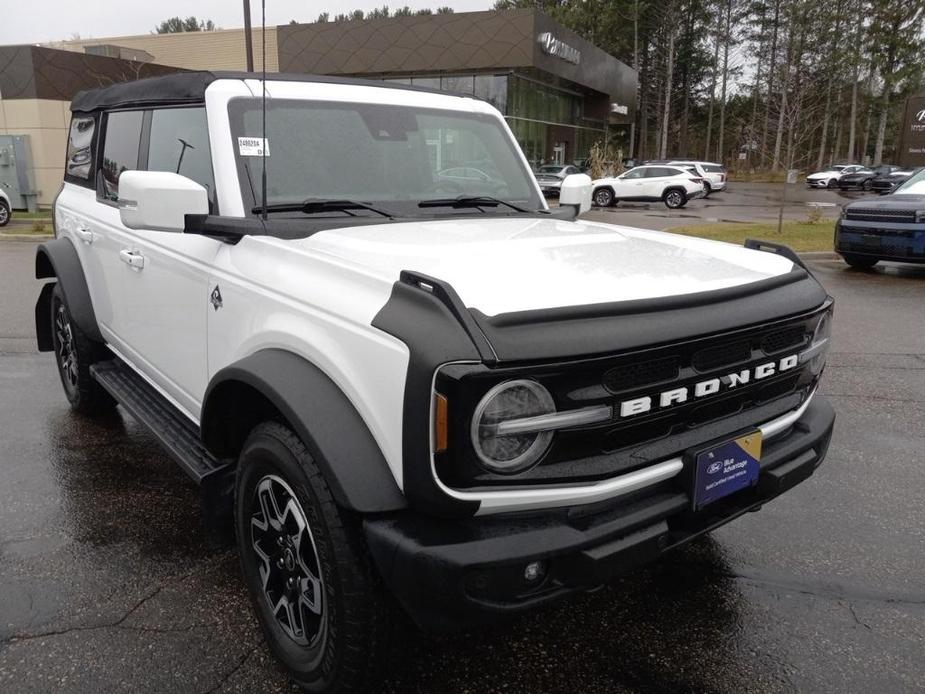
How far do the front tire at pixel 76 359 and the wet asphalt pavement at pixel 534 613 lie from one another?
35 centimetres

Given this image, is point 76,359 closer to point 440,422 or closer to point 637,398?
point 440,422

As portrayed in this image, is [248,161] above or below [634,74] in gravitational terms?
below

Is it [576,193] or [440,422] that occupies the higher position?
[576,193]

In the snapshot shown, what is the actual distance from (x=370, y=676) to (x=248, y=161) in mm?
1993

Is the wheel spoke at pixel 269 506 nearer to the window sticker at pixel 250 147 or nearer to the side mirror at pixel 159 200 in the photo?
the side mirror at pixel 159 200

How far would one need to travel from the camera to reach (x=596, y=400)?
6.44ft

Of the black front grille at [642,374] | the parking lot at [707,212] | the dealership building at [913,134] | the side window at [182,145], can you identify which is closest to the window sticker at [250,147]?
the side window at [182,145]

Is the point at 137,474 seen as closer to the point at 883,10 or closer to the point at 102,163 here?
the point at 102,163

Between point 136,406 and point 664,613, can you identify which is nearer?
point 664,613

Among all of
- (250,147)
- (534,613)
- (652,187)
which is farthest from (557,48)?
(534,613)

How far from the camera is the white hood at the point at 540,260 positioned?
2117 millimetres

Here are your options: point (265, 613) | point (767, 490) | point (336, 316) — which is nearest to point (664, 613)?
point (767, 490)

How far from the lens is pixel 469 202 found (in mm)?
3486

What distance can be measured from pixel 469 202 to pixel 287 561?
1850mm
